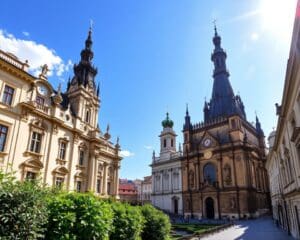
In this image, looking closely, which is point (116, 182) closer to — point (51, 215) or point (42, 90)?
point (42, 90)

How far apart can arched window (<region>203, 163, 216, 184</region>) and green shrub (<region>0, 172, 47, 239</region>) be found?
48731 millimetres

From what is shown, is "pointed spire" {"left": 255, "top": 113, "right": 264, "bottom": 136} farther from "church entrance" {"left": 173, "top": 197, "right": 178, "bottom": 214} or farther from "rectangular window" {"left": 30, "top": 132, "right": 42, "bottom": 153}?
"rectangular window" {"left": 30, "top": 132, "right": 42, "bottom": 153}

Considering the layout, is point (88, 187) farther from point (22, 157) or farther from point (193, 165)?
point (193, 165)

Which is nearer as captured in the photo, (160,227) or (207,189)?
(160,227)

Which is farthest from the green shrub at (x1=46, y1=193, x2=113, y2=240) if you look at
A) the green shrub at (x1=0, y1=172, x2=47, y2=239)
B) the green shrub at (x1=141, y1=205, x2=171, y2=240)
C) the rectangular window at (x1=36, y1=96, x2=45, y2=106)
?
the rectangular window at (x1=36, y1=96, x2=45, y2=106)

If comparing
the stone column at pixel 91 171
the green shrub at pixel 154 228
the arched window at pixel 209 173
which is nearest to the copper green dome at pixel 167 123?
the arched window at pixel 209 173

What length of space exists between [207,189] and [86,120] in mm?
33053

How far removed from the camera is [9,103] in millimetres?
19516

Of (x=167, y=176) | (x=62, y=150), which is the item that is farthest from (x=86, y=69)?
(x=167, y=176)

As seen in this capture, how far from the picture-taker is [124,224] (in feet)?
37.1

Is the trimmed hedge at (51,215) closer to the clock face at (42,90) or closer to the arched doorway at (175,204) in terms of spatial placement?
the clock face at (42,90)

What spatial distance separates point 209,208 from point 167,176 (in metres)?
15.9

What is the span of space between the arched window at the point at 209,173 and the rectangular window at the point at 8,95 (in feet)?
144

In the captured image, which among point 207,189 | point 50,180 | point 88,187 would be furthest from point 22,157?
point 207,189
